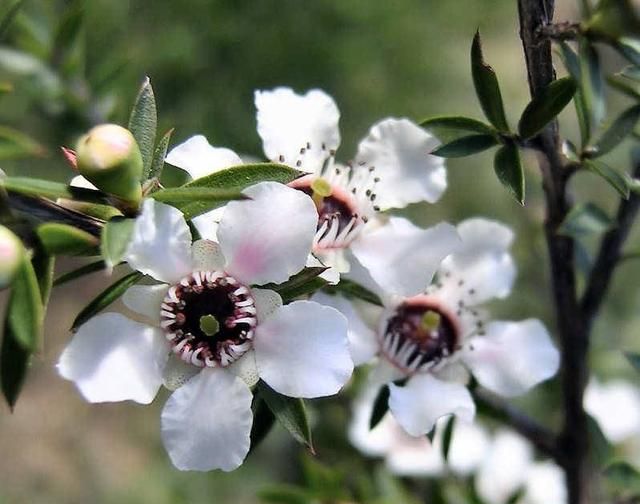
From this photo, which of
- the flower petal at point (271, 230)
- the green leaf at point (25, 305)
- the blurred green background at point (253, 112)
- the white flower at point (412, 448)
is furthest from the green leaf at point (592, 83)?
the white flower at point (412, 448)

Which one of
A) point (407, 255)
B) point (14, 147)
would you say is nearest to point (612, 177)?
point (407, 255)

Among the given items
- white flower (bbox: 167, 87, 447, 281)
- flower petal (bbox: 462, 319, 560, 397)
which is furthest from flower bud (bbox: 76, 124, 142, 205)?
flower petal (bbox: 462, 319, 560, 397)

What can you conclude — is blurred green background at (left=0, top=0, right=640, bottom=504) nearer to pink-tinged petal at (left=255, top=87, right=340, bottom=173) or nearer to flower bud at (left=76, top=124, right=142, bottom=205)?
pink-tinged petal at (left=255, top=87, right=340, bottom=173)

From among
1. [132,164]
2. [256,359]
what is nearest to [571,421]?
[256,359]

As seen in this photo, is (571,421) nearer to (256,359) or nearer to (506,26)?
(256,359)

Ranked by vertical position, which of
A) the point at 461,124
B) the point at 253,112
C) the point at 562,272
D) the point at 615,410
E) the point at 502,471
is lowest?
the point at 502,471

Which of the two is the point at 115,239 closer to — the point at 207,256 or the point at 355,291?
the point at 207,256
